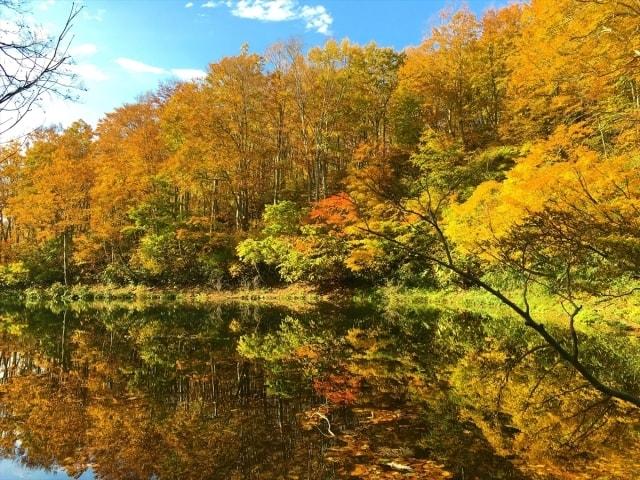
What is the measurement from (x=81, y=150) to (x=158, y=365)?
117 ft

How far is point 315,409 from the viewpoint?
6895 mm

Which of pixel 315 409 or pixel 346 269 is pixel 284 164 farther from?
pixel 315 409

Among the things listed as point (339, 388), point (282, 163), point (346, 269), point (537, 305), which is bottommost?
point (339, 388)

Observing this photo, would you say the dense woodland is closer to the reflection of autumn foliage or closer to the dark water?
the dark water

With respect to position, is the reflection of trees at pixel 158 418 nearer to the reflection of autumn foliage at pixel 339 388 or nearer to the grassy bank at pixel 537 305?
the reflection of autumn foliage at pixel 339 388

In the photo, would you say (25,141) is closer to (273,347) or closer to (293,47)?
(273,347)

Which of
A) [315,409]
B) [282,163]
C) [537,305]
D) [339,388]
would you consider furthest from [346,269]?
[315,409]

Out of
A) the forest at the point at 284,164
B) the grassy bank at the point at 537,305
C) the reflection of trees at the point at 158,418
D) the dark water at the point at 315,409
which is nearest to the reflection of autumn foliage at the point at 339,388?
the dark water at the point at 315,409

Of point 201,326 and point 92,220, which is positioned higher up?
point 92,220

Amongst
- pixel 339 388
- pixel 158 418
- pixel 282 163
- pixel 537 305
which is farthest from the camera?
pixel 282 163

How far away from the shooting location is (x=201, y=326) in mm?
17031

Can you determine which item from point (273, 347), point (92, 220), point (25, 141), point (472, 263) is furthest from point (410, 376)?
point (92, 220)

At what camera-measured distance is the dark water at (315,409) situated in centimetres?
499

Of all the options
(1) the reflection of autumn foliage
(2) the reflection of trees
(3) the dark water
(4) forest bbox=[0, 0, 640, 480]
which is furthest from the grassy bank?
(2) the reflection of trees
